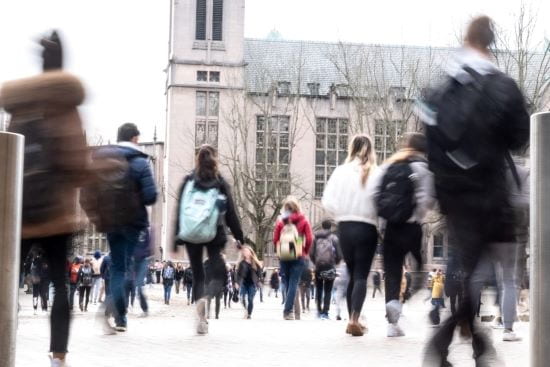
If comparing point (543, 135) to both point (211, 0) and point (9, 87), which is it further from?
point (211, 0)

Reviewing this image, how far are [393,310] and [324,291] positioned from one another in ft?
26.4

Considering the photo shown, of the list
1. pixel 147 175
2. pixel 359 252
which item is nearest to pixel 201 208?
pixel 147 175

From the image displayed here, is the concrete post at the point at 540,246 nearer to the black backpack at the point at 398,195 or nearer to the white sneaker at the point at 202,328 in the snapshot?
the black backpack at the point at 398,195

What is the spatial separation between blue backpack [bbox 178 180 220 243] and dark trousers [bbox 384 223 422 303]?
5.57 ft

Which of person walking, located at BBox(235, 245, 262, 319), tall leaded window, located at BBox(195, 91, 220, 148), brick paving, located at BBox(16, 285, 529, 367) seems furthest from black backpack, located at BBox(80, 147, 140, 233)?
tall leaded window, located at BBox(195, 91, 220, 148)

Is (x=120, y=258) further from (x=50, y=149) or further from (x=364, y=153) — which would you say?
(x=50, y=149)

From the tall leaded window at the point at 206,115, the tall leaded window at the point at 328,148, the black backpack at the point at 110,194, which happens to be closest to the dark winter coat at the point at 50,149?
the black backpack at the point at 110,194

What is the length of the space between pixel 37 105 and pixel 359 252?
4820 millimetres

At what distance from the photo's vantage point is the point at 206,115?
274ft

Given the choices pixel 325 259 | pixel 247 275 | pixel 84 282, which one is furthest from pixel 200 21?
pixel 325 259

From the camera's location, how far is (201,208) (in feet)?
35.2

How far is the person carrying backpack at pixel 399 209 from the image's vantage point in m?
9.99

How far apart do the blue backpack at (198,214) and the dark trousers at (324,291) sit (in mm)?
7825

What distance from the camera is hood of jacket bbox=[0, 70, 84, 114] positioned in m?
6.63
